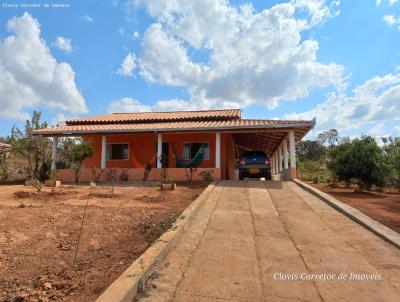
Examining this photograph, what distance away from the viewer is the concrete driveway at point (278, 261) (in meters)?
2.98

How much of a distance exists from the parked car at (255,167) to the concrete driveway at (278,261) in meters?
6.54

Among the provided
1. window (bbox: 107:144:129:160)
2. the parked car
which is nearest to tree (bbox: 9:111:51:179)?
window (bbox: 107:144:129:160)

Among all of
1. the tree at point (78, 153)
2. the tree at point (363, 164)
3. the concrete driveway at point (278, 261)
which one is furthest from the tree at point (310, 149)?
the concrete driveway at point (278, 261)

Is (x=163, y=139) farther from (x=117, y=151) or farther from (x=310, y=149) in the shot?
(x=310, y=149)

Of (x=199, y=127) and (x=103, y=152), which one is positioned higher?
(x=199, y=127)

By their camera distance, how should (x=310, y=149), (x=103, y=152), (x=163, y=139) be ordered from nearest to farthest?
1. (x=103, y=152)
2. (x=163, y=139)
3. (x=310, y=149)

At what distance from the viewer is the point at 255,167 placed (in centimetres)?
1303

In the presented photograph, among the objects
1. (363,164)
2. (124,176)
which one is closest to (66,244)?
(124,176)

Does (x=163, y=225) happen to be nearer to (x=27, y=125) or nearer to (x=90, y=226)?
(x=90, y=226)

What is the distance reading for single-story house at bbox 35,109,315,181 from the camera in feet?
43.5

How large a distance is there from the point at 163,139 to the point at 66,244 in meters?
11.5

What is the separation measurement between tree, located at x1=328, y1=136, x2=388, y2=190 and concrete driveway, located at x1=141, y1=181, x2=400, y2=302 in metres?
5.39

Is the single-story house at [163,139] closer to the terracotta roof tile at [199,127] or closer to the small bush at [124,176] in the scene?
the terracotta roof tile at [199,127]

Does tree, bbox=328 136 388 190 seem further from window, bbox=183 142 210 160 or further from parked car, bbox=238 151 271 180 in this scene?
window, bbox=183 142 210 160
